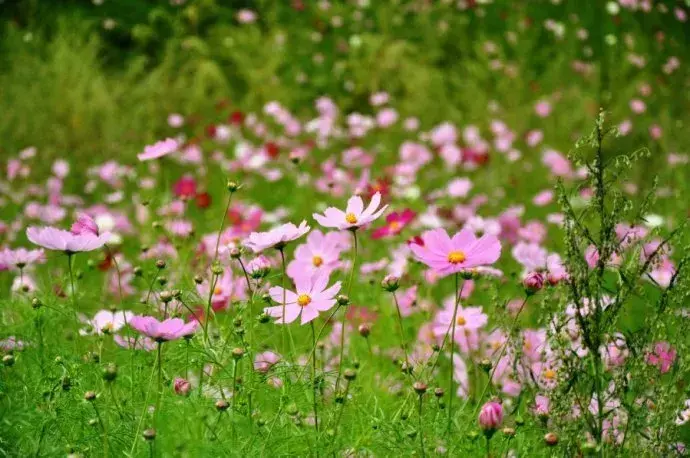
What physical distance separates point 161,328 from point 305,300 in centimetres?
28

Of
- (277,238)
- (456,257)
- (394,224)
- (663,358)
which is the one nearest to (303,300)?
(277,238)

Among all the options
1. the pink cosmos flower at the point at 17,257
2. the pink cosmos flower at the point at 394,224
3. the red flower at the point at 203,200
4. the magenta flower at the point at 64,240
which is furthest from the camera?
the red flower at the point at 203,200

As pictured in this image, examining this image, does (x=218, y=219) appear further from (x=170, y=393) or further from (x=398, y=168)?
(x=170, y=393)

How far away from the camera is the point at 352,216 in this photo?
1.11 m

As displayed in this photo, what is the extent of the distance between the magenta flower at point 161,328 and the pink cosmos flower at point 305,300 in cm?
19

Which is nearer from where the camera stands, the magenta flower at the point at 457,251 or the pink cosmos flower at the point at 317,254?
the magenta flower at the point at 457,251

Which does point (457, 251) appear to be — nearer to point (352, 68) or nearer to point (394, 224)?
point (394, 224)

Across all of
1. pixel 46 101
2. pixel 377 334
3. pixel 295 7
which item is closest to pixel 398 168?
pixel 377 334

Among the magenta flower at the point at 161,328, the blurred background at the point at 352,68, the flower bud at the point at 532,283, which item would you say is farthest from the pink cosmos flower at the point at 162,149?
the blurred background at the point at 352,68

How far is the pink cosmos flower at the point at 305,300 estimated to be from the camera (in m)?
1.11

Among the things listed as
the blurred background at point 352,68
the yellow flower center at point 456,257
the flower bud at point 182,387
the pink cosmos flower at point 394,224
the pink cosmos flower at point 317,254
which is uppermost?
the yellow flower center at point 456,257

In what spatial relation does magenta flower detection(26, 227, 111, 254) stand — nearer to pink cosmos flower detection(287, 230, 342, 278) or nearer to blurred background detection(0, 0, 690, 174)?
pink cosmos flower detection(287, 230, 342, 278)

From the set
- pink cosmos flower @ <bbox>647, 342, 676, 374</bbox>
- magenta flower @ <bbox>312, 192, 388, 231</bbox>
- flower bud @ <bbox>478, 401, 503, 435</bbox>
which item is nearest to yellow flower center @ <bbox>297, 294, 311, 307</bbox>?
magenta flower @ <bbox>312, 192, 388, 231</bbox>

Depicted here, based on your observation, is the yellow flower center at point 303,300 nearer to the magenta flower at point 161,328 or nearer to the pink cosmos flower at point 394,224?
A: the magenta flower at point 161,328
